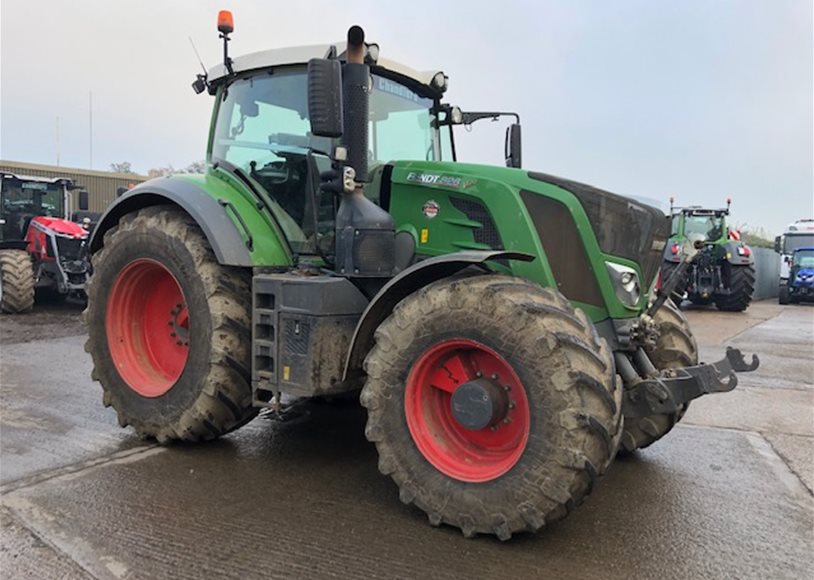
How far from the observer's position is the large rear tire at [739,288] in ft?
50.4

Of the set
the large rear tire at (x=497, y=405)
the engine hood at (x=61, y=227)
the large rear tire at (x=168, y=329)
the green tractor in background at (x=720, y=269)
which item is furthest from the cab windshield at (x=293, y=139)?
the green tractor in background at (x=720, y=269)

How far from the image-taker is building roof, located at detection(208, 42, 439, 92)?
4215 millimetres

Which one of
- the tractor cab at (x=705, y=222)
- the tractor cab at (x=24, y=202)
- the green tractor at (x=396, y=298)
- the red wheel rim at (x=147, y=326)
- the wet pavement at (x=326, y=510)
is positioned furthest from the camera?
the tractor cab at (x=705, y=222)

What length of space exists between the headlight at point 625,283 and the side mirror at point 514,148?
182 cm

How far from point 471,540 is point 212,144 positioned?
3326 mm

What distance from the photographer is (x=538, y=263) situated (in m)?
3.48

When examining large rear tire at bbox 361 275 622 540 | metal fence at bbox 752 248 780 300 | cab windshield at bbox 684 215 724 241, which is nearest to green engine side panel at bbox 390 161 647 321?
large rear tire at bbox 361 275 622 540

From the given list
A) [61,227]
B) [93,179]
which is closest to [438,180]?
[61,227]

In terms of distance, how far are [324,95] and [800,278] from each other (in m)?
19.5

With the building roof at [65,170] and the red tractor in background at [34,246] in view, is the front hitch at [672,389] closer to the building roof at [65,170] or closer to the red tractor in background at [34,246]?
the red tractor in background at [34,246]

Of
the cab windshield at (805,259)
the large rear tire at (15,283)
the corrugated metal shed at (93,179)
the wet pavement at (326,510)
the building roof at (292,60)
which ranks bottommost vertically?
the wet pavement at (326,510)

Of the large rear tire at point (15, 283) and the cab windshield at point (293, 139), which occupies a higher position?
the cab windshield at point (293, 139)

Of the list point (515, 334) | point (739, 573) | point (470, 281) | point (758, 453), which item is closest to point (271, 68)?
point (470, 281)

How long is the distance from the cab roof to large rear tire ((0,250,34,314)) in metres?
8.08
